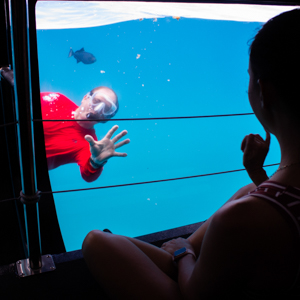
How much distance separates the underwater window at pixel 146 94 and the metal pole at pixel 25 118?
1097mm

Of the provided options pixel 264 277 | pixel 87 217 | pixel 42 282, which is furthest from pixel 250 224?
pixel 87 217

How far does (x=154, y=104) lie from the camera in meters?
2.30

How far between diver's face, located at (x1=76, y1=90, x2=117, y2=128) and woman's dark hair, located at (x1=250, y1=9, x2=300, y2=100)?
1.72 m

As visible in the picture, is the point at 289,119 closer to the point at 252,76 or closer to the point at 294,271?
the point at 252,76

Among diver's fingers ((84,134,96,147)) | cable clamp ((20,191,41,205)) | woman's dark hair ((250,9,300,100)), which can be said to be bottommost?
cable clamp ((20,191,41,205))

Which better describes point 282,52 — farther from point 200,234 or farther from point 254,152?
point 200,234

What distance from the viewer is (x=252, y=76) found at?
53cm

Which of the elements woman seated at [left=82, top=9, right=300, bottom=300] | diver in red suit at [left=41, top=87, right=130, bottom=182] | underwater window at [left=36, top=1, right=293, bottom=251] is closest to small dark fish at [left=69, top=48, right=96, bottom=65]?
underwater window at [left=36, top=1, right=293, bottom=251]

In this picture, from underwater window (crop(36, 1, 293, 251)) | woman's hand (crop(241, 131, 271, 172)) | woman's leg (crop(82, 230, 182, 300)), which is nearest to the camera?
woman's leg (crop(82, 230, 182, 300))

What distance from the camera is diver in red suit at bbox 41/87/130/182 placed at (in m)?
2.01

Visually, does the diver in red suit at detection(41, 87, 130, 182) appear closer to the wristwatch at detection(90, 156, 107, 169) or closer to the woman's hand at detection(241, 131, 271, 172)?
the wristwatch at detection(90, 156, 107, 169)

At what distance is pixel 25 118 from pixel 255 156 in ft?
1.87

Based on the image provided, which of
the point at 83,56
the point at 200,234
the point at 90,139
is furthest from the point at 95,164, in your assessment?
the point at 200,234

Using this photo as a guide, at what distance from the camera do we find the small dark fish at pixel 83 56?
83.5 inches
